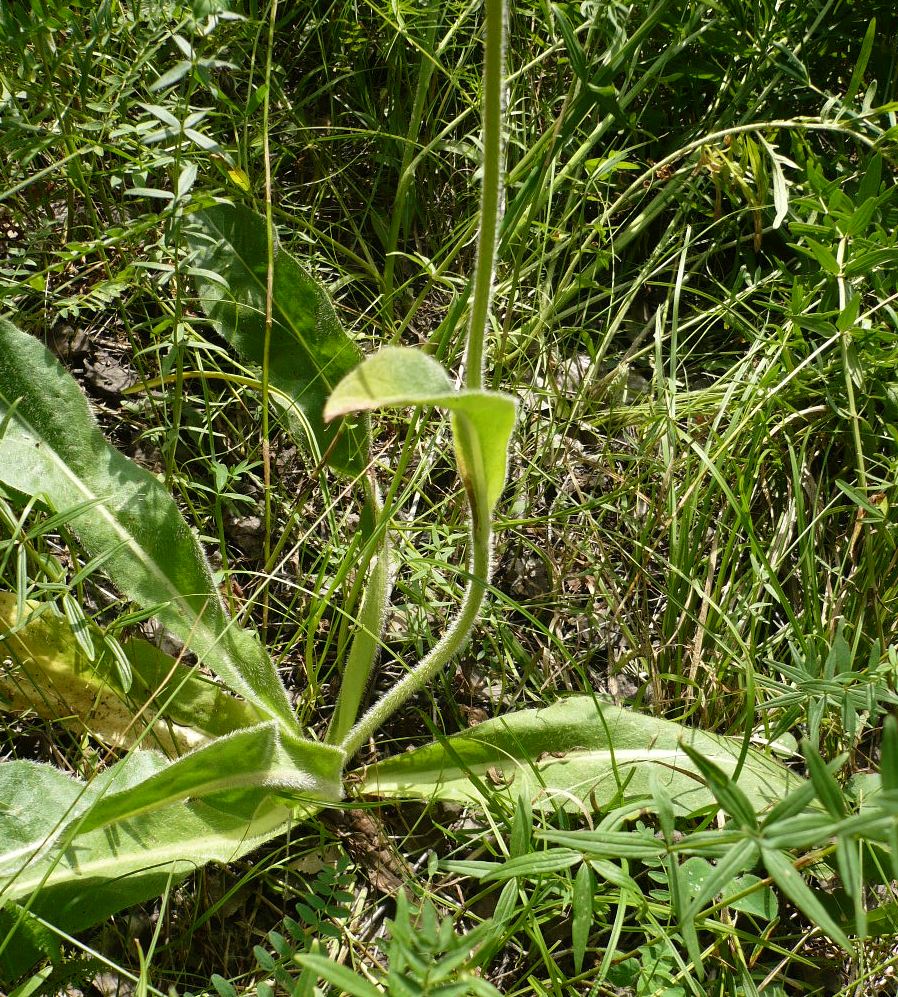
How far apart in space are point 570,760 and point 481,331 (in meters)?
0.76

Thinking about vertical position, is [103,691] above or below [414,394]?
below

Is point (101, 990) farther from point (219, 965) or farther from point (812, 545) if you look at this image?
point (812, 545)

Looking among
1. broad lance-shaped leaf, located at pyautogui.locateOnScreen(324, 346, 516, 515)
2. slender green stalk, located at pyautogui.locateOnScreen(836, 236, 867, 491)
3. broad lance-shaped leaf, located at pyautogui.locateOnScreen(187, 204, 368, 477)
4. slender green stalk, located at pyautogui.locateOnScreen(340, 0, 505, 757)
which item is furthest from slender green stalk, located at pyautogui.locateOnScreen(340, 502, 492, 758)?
slender green stalk, located at pyautogui.locateOnScreen(836, 236, 867, 491)

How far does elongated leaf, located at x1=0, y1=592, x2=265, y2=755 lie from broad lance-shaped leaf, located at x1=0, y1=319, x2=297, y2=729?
7 cm

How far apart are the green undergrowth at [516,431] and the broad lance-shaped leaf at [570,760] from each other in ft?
0.04

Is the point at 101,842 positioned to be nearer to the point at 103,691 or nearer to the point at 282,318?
the point at 103,691

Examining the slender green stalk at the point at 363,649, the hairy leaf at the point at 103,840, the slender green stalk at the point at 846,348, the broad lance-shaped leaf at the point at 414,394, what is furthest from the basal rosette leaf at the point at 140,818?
the slender green stalk at the point at 846,348

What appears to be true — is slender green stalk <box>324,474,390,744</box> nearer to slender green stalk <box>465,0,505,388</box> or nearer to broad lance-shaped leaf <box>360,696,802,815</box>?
broad lance-shaped leaf <box>360,696,802,815</box>

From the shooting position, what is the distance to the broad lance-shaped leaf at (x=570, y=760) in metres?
1.45

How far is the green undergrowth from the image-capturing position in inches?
54.9

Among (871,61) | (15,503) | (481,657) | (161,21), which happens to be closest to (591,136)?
(871,61)

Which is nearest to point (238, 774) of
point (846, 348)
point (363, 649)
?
point (363, 649)

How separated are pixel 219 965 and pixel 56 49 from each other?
5.38ft

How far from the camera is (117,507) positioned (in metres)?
1.58
